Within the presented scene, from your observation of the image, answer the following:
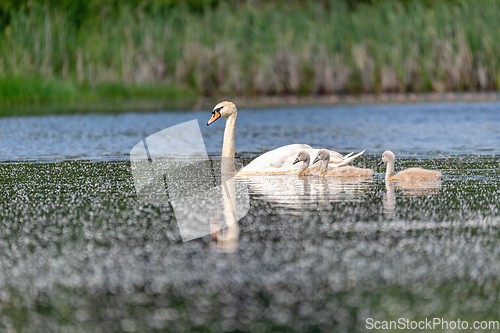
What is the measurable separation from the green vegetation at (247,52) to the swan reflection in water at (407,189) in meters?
15.2

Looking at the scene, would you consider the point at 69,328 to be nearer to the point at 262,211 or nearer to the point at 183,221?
the point at 183,221

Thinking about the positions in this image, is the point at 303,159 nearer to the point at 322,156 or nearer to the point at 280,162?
the point at 322,156

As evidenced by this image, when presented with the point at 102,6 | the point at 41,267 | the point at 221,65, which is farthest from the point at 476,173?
the point at 102,6

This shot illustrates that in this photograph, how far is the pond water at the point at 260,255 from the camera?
4.40m

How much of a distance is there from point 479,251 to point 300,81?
19.9 metres

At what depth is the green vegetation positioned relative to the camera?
23297 millimetres

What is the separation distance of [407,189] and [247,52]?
17734 mm

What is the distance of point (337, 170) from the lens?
923cm

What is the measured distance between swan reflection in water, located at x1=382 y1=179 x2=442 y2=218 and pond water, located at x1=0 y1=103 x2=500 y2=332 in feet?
0.11

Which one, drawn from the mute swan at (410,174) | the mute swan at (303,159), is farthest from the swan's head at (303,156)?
the mute swan at (410,174)

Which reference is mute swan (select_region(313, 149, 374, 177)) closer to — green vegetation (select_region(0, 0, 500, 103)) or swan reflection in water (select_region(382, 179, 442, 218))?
swan reflection in water (select_region(382, 179, 442, 218))

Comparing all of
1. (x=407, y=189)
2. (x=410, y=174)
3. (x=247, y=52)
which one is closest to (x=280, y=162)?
(x=410, y=174)

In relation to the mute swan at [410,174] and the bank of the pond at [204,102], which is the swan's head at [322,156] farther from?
the bank of the pond at [204,102]

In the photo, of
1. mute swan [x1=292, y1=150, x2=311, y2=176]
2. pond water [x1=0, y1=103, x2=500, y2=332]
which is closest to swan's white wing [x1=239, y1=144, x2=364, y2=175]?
mute swan [x1=292, y1=150, x2=311, y2=176]
